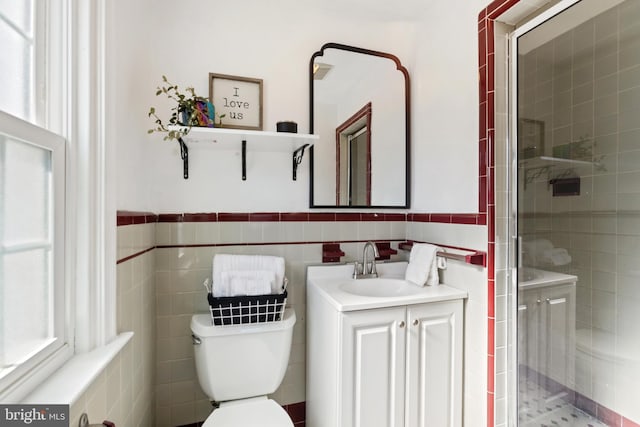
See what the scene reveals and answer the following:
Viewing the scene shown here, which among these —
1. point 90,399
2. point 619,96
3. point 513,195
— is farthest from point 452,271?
point 90,399

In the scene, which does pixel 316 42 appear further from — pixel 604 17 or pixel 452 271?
pixel 452 271

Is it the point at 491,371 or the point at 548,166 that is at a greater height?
the point at 548,166

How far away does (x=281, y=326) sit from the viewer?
129 cm

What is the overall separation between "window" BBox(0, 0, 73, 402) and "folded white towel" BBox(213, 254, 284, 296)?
1.83 ft

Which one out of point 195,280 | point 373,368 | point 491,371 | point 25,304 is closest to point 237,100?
point 195,280

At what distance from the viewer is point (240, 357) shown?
1.25 m

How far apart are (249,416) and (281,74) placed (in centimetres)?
165

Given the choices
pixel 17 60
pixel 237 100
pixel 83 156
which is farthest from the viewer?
pixel 237 100

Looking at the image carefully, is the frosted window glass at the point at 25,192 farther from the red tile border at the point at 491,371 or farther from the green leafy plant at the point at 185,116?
the red tile border at the point at 491,371

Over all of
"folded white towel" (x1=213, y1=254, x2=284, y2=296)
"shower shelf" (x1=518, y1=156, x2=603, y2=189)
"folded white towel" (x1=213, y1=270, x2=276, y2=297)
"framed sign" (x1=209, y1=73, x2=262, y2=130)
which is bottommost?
"folded white towel" (x1=213, y1=270, x2=276, y2=297)

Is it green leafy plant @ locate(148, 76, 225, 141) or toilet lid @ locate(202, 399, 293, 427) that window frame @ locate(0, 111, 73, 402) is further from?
toilet lid @ locate(202, 399, 293, 427)

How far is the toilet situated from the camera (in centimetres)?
122

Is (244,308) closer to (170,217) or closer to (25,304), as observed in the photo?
(170,217)

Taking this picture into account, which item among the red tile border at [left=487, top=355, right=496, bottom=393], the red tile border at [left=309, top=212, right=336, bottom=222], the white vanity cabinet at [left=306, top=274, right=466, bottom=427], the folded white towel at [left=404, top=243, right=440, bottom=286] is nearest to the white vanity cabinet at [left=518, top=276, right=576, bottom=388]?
the red tile border at [left=487, top=355, right=496, bottom=393]
